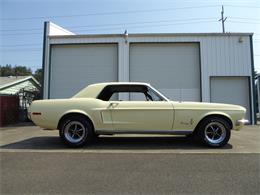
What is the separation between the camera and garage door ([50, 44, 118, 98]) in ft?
53.7

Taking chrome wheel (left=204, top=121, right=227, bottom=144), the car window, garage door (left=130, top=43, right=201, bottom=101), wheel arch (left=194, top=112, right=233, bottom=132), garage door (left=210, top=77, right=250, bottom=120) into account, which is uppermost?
garage door (left=130, top=43, right=201, bottom=101)

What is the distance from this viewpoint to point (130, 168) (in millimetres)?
5438

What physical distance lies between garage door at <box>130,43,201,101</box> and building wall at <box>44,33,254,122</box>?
0.32m

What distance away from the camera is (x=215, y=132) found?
7547mm

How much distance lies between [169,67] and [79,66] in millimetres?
5051

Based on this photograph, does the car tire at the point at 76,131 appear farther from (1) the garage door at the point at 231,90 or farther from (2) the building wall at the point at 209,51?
(1) the garage door at the point at 231,90

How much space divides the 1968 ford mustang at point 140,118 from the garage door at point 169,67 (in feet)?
27.3

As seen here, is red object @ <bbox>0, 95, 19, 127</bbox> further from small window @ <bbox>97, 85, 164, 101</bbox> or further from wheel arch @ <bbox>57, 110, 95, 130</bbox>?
small window @ <bbox>97, 85, 164, 101</bbox>

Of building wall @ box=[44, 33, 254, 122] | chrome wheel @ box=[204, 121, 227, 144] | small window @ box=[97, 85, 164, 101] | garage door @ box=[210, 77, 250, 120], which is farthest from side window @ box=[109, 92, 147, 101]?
garage door @ box=[210, 77, 250, 120]

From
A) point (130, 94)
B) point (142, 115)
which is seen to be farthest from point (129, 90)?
point (130, 94)

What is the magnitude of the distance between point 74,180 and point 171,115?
3.57 meters

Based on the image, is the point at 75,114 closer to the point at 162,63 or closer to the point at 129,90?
the point at 129,90

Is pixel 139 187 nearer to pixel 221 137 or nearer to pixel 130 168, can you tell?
pixel 130 168

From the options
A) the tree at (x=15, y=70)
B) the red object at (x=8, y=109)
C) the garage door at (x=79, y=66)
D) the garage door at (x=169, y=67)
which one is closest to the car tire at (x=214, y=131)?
the garage door at (x=169, y=67)
